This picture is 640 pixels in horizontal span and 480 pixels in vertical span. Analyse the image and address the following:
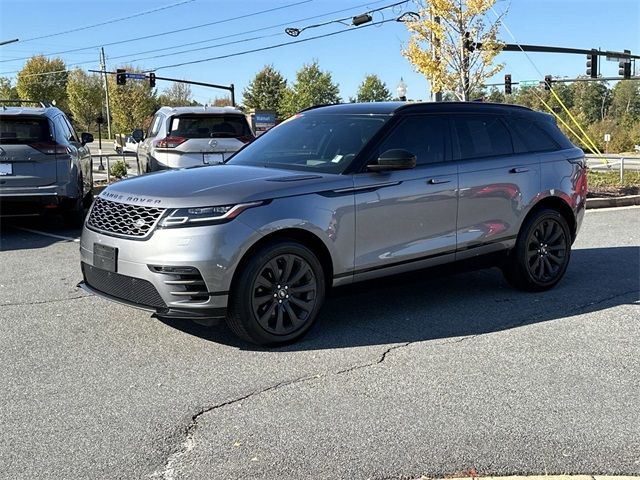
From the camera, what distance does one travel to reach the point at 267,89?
87000 millimetres

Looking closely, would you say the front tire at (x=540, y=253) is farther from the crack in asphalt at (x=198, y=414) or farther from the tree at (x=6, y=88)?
the tree at (x=6, y=88)

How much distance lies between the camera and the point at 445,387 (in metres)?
4.16

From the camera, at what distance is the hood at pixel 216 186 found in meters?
4.54

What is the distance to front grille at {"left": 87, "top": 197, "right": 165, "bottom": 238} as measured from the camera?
4551mm

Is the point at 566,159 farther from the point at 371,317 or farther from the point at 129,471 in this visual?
the point at 129,471

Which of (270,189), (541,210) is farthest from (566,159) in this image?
(270,189)

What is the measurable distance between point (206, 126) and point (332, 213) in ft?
21.7

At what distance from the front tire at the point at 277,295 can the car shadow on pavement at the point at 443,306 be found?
161mm

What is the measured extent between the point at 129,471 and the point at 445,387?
6.44ft

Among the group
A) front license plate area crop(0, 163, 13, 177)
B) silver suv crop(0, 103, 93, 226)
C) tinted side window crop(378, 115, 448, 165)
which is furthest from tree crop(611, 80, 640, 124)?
tinted side window crop(378, 115, 448, 165)

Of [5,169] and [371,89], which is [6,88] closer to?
[371,89]

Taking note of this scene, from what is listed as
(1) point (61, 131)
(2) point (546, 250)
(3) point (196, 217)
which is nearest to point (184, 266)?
(3) point (196, 217)

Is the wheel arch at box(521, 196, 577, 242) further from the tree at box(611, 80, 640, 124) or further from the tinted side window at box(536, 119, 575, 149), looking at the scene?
the tree at box(611, 80, 640, 124)

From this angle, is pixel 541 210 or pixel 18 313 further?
pixel 541 210
